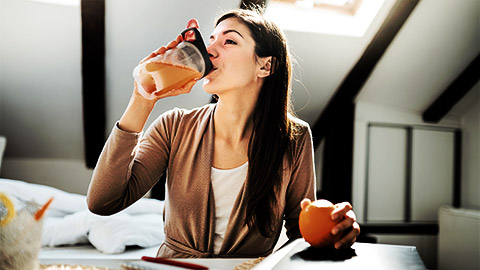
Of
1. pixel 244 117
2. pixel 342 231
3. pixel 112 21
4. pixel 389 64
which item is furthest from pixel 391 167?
pixel 342 231

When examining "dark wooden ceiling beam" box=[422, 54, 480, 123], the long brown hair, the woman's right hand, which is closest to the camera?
the woman's right hand

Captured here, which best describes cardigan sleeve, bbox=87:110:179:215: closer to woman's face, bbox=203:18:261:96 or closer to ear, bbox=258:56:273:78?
woman's face, bbox=203:18:261:96

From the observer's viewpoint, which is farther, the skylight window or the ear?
the skylight window

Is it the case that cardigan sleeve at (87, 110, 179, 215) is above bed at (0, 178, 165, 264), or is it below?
above

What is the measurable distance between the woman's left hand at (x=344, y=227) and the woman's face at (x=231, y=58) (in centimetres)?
45

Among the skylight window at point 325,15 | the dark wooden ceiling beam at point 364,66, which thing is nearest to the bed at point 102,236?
the skylight window at point 325,15

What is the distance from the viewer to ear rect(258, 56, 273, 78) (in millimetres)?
1139

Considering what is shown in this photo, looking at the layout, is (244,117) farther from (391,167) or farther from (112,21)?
(391,167)

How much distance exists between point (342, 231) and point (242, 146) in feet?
1.48

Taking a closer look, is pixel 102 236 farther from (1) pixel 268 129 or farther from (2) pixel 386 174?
(2) pixel 386 174

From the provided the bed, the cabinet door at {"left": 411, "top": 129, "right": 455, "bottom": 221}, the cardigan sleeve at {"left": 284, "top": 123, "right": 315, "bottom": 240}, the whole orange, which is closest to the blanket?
the bed

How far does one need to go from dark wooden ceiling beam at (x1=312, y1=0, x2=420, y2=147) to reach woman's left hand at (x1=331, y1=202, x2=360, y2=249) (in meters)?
2.35

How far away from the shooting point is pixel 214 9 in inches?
104

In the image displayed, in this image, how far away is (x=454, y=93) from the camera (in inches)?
134
